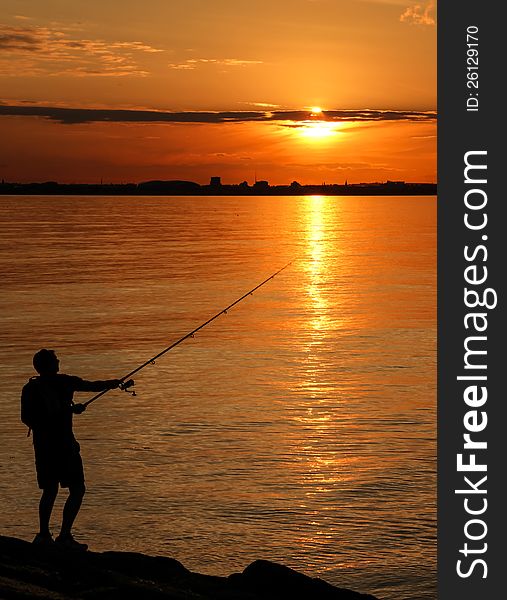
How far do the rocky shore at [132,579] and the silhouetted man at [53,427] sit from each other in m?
0.40

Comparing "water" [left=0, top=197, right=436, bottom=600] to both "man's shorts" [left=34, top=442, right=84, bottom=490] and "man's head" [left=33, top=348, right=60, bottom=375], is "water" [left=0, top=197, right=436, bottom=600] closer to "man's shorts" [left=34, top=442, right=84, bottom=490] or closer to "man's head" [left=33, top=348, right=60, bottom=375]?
"man's shorts" [left=34, top=442, right=84, bottom=490]

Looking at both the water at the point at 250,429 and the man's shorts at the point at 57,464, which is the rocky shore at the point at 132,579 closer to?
the man's shorts at the point at 57,464

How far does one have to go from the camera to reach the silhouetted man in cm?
842

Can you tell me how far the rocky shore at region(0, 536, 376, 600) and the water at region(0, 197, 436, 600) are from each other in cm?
172

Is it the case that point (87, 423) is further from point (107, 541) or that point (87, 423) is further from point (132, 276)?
point (132, 276)


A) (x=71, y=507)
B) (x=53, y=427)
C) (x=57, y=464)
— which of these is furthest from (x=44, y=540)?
(x=53, y=427)

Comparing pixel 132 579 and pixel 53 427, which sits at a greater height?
pixel 53 427

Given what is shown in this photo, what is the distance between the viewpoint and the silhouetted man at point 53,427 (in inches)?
332

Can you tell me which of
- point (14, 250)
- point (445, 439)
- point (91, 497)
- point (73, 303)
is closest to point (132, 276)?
point (73, 303)

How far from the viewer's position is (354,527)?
38.0 feet

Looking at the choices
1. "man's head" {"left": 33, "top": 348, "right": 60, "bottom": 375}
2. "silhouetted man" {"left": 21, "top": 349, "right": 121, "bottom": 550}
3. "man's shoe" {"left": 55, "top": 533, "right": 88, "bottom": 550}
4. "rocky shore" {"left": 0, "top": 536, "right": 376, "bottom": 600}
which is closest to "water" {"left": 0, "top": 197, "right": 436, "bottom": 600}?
"rocky shore" {"left": 0, "top": 536, "right": 376, "bottom": 600}

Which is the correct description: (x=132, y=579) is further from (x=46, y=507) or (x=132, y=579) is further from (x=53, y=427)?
(x=53, y=427)

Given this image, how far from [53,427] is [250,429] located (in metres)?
7.58

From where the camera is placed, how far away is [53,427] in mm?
8500
